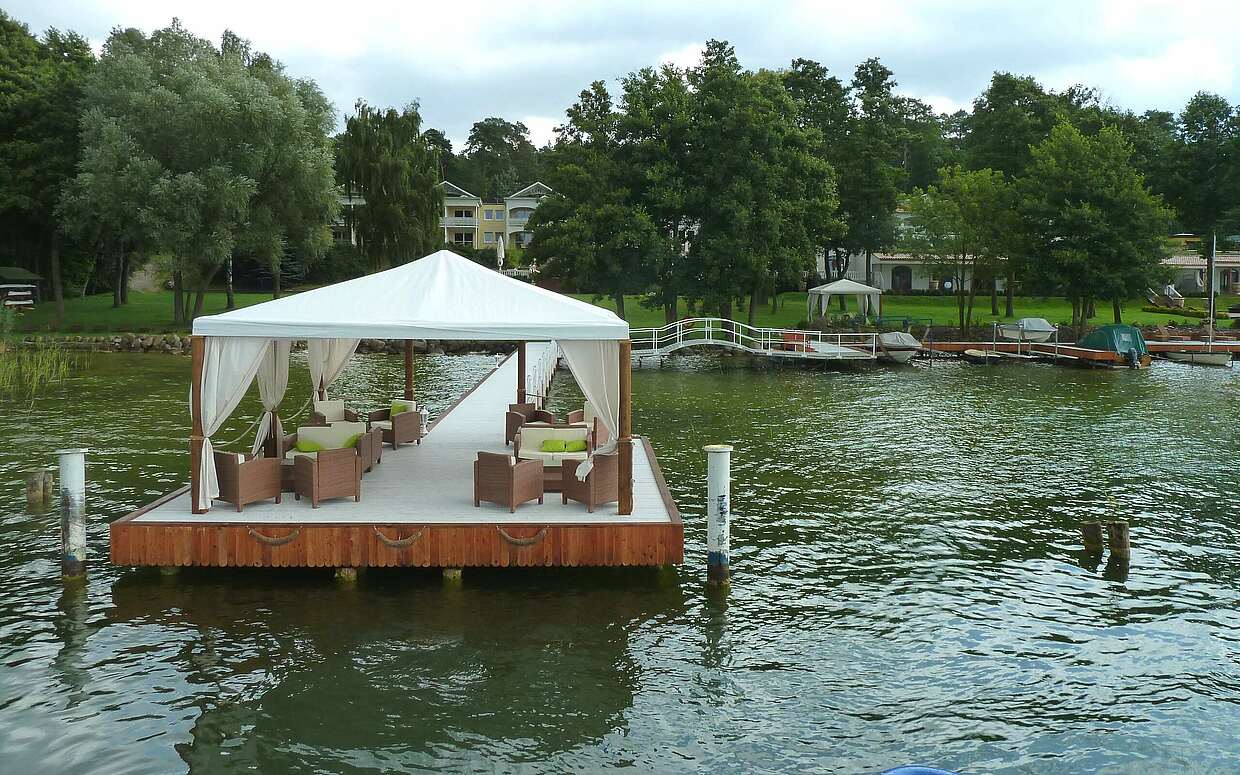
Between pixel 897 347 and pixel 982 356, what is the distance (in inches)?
167

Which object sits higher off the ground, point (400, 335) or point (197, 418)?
point (400, 335)

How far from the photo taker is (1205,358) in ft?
127

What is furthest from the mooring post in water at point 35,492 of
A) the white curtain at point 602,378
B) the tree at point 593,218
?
the tree at point 593,218

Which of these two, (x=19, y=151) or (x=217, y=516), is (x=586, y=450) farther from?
(x=19, y=151)

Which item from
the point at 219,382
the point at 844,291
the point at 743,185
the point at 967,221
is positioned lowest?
the point at 219,382

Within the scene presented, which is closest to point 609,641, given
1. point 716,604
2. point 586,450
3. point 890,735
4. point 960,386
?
point 716,604

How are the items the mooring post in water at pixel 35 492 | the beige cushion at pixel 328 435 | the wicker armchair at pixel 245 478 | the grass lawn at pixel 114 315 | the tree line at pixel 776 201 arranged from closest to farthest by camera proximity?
the wicker armchair at pixel 245 478
the beige cushion at pixel 328 435
the mooring post in water at pixel 35 492
the tree line at pixel 776 201
the grass lawn at pixel 114 315

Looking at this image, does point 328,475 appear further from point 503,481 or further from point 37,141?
point 37,141

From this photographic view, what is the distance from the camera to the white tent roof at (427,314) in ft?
33.9

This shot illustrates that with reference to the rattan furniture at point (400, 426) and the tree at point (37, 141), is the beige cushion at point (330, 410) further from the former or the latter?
the tree at point (37, 141)

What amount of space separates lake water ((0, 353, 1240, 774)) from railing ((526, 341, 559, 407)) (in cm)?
773

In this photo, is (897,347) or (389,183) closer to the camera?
(897,347)

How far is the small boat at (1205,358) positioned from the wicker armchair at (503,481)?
36.5 meters

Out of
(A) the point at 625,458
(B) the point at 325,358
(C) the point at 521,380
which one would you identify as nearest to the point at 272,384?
(B) the point at 325,358
